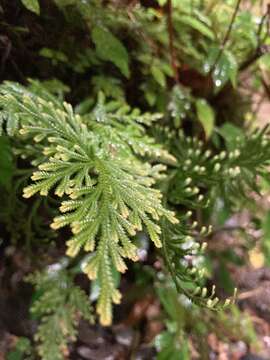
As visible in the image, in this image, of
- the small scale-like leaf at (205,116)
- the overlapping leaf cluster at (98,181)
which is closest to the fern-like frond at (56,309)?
the overlapping leaf cluster at (98,181)

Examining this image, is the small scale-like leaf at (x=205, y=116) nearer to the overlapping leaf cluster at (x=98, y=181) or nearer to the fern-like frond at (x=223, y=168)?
the fern-like frond at (x=223, y=168)

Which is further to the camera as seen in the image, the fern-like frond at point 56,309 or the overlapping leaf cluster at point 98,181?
the fern-like frond at point 56,309

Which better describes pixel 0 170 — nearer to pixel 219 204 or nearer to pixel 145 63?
pixel 145 63

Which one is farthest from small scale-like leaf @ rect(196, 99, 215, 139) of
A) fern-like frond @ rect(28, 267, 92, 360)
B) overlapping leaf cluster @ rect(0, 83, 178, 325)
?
fern-like frond @ rect(28, 267, 92, 360)

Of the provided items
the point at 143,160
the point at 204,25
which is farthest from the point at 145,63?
the point at 143,160

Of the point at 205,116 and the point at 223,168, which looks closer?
the point at 223,168

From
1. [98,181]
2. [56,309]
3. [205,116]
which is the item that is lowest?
[56,309]

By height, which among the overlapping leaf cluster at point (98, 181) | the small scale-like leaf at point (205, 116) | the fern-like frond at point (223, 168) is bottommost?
the overlapping leaf cluster at point (98, 181)

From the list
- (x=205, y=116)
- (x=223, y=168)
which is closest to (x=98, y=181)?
(x=223, y=168)

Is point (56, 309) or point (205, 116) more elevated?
point (205, 116)

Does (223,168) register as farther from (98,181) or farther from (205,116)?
(98,181)

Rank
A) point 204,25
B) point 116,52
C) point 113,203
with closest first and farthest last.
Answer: point 113,203, point 116,52, point 204,25
